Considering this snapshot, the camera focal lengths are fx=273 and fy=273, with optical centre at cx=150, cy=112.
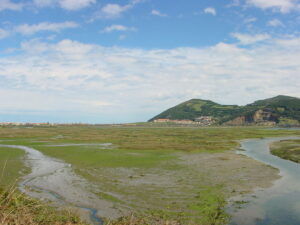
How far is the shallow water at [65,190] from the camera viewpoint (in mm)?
19339

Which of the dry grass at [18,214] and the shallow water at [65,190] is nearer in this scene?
the dry grass at [18,214]

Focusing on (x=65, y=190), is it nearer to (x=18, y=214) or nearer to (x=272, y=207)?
(x=18, y=214)

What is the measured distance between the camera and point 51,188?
25672 mm

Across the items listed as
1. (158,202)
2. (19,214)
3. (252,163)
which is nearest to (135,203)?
(158,202)

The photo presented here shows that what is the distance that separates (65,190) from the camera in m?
25.0

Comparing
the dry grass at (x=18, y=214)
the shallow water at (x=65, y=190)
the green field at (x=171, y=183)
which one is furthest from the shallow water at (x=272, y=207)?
the dry grass at (x=18, y=214)

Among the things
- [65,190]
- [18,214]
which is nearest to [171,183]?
[65,190]

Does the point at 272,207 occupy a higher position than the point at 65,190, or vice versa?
the point at 65,190

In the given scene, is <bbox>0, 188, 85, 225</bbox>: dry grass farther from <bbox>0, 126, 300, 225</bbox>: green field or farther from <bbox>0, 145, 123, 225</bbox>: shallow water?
<bbox>0, 126, 300, 225</bbox>: green field

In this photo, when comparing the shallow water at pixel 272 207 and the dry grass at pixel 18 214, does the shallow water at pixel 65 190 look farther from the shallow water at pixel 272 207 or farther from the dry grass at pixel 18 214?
the shallow water at pixel 272 207

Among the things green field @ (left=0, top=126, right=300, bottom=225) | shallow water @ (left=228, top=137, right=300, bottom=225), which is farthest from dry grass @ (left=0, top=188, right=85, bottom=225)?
shallow water @ (left=228, top=137, right=300, bottom=225)

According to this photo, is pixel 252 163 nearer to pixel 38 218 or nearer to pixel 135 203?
pixel 135 203

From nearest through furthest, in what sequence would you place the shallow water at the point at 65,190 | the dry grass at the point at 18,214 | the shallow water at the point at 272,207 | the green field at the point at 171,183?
the dry grass at the point at 18,214, the shallow water at the point at 272,207, the green field at the point at 171,183, the shallow water at the point at 65,190

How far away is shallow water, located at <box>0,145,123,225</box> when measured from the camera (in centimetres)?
1934
